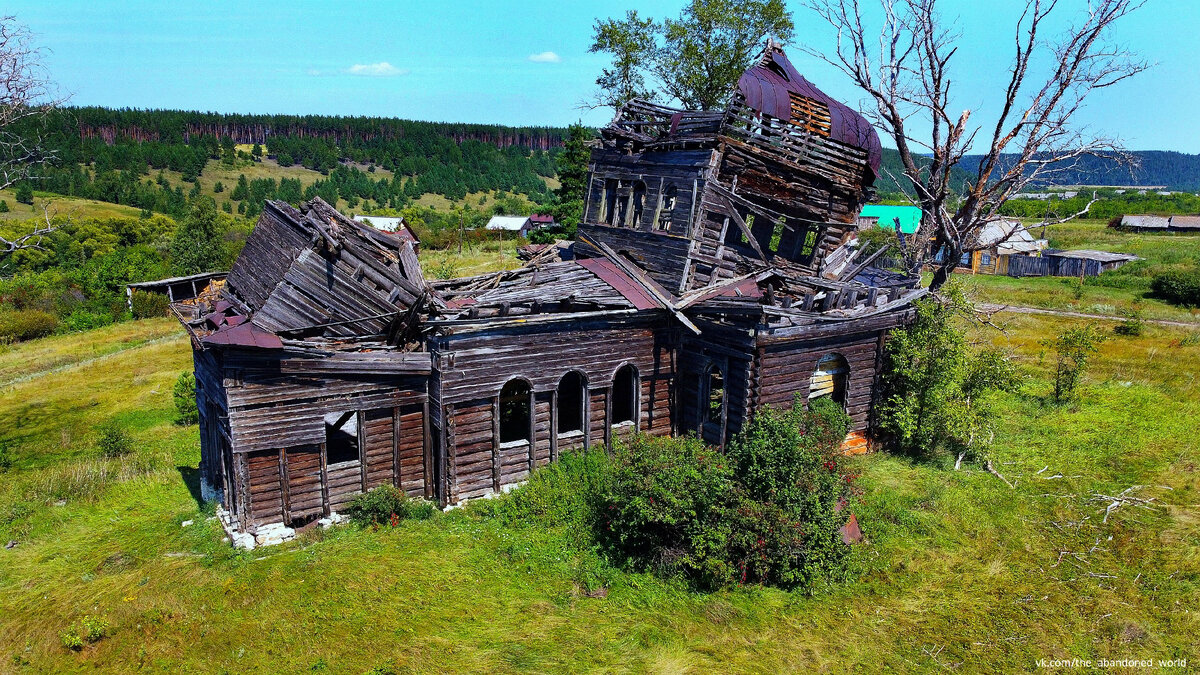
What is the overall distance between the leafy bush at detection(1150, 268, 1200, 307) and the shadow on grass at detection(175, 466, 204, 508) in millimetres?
50987

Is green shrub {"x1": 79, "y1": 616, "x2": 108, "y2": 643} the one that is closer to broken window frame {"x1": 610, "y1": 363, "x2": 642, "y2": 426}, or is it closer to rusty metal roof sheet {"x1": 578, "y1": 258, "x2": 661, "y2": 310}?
broken window frame {"x1": 610, "y1": 363, "x2": 642, "y2": 426}

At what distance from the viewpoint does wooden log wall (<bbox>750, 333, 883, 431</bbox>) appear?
16.6 metres

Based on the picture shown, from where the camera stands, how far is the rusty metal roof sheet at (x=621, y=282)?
17.6 metres

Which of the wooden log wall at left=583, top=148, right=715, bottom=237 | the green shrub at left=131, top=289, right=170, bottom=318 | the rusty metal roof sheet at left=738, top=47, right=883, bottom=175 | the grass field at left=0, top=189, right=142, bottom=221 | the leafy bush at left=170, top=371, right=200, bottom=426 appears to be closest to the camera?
the wooden log wall at left=583, top=148, right=715, bottom=237

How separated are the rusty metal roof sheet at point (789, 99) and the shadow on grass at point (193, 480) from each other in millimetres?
17639

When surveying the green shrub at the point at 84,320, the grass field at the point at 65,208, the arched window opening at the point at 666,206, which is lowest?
the green shrub at the point at 84,320

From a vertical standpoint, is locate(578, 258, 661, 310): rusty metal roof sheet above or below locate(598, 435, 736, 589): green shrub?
above

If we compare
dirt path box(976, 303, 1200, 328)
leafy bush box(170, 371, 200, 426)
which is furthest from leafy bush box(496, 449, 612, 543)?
dirt path box(976, 303, 1200, 328)

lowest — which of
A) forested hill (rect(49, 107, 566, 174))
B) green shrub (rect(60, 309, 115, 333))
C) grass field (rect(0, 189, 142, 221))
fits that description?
green shrub (rect(60, 309, 115, 333))

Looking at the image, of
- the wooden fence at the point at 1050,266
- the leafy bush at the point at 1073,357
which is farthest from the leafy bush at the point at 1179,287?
the leafy bush at the point at 1073,357

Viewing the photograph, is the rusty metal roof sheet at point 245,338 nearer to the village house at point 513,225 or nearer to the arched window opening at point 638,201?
the arched window opening at point 638,201

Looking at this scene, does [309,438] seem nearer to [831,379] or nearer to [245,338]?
[245,338]

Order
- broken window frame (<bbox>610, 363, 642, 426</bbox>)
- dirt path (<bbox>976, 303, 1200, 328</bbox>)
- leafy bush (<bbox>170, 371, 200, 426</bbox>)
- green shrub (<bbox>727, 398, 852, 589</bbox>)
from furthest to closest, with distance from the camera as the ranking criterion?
dirt path (<bbox>976, 303, 1200, 328</bbox>) < leafy bush (<bbox>170, 371, 200, 426</bbox>) < broken window frame (<bbox>610, 363, 642, 426</bbox>) < green shrub (<bbox>727, 398, 852, 589</bbox>)

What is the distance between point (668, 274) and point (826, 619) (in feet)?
32.8
